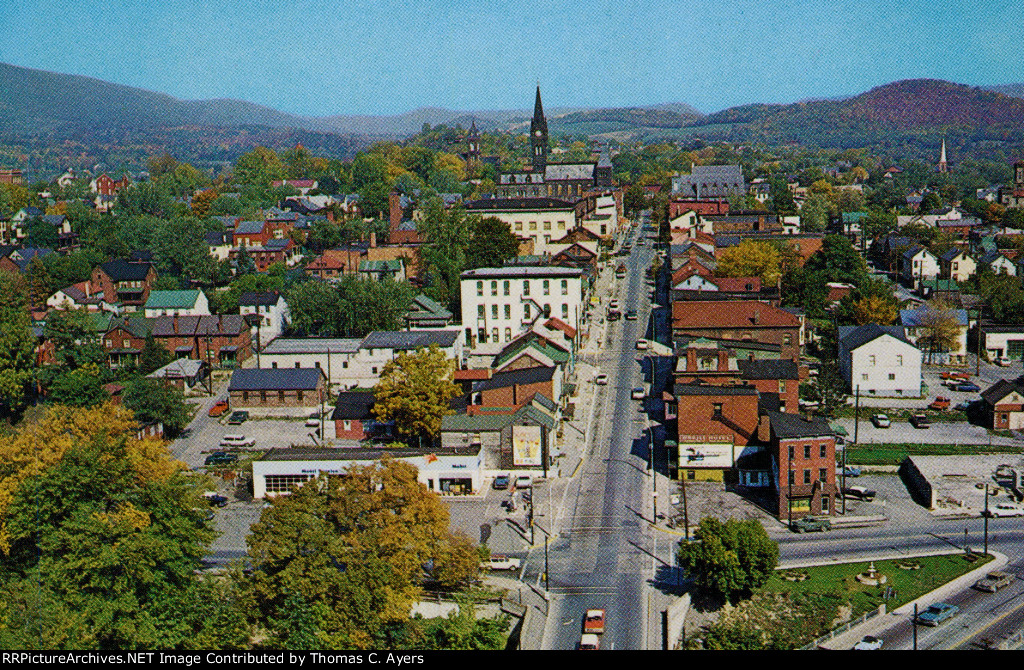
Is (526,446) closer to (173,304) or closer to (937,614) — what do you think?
(937,614)

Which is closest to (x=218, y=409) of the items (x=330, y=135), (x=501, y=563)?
(x=501, y=563)

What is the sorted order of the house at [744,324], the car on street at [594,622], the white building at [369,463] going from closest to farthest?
1. the car on street at [594,622]
2. the white building at [369,463]
3. the house at [744,324]

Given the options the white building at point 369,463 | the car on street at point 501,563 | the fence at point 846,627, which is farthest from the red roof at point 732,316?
the fence at point 846,627

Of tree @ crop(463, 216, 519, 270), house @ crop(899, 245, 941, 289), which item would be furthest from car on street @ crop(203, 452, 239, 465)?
house @ crop(899, 245, 941, 289)

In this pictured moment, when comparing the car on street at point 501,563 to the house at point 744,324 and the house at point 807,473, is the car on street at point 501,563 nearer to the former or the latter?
the house at point 807,473

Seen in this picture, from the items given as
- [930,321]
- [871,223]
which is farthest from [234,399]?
[871,223]

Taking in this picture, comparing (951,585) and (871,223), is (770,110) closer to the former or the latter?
(871,223)
